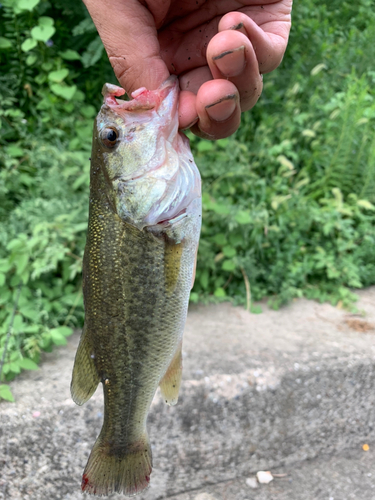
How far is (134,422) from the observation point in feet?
4.96

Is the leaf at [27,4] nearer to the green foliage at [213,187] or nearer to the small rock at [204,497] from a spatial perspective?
the green foliage at [213,187]

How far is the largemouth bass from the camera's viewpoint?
1.32 meters

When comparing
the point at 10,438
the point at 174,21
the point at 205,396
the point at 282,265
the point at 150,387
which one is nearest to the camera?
the point at 150,387

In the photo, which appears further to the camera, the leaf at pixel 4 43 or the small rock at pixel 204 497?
the leaf at pixel 4 43

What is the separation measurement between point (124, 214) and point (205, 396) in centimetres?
139

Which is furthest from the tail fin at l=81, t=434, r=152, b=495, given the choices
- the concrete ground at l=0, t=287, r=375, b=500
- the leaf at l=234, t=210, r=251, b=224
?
the leaf at l=234, t=210, r=251, b=224

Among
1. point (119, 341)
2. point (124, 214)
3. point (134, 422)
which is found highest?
point (124, 214)

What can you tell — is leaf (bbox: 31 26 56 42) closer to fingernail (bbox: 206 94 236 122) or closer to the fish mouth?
fingernail (bbox: 206 94 236 122)

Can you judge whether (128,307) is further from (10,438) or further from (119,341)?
(10,438)

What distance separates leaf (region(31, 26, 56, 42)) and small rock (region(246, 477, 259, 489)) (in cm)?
333

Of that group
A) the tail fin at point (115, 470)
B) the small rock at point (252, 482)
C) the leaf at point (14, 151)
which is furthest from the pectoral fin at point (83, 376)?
the leaf at point (14, 151)

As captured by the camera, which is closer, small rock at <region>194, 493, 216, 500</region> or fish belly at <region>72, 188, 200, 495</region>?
fish belly at <region>72, 188, 200, 495</region>

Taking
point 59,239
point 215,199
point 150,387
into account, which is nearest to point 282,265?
point 215,199

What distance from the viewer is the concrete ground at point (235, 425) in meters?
2.05
